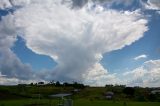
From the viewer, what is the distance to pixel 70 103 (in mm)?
46562

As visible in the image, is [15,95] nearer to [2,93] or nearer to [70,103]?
[2,93]

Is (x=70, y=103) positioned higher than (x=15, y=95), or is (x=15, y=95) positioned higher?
(x=15, y=95)

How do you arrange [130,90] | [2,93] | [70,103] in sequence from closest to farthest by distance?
[70,103], [2,93], [130,90]

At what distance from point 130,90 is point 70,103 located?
131 metres

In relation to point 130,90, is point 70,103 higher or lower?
lower

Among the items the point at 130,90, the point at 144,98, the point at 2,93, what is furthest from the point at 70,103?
the point at 130,90

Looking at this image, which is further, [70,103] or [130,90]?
[130,90]

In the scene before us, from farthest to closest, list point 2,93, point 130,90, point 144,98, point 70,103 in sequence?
1. point 130,90
2. point 2,93
3. point 144,98
4. point 70,103

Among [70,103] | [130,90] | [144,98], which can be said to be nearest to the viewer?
[70,103]

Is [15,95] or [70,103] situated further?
[15,95]

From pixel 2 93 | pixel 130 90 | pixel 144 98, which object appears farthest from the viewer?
pixel 130 90

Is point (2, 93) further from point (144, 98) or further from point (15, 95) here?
point (144, 98)

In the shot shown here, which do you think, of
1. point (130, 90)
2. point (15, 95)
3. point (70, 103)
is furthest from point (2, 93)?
point (70, 103)

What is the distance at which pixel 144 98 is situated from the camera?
470ft
